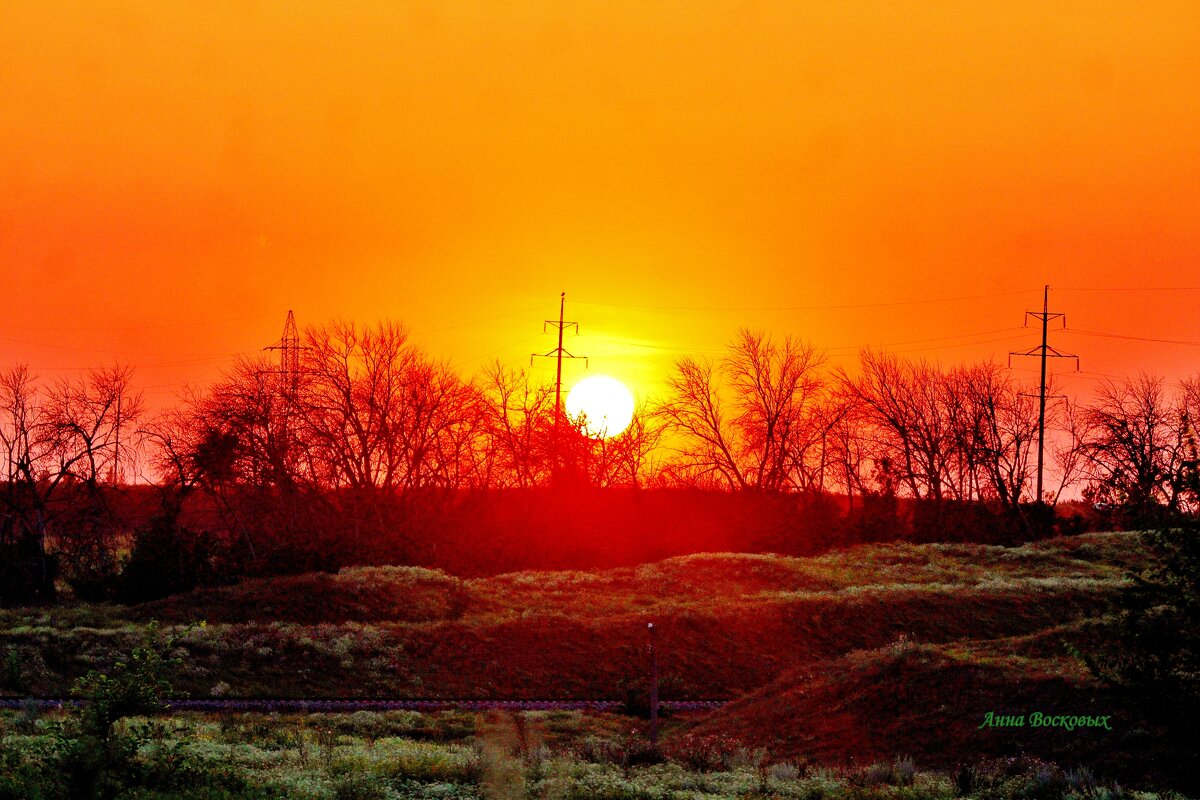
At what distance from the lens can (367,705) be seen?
2977 cm

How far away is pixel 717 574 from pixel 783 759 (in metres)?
28.8

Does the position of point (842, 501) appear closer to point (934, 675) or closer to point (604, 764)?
point (934, 675)

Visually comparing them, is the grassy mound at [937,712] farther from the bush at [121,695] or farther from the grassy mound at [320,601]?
the grassy mound at [320,601]

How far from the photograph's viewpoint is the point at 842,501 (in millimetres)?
69875

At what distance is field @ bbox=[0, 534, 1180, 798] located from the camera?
18.8m

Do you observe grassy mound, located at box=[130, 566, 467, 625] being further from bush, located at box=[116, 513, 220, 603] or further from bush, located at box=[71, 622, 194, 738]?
bush, located at box=[71, 622, 194, 738]

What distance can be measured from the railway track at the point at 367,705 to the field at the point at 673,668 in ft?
4.01

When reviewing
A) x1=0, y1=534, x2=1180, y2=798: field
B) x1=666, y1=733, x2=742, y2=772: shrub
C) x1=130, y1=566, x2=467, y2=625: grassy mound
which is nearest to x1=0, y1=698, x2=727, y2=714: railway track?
x1=0, y1=534, x2=1180, y2=798: field

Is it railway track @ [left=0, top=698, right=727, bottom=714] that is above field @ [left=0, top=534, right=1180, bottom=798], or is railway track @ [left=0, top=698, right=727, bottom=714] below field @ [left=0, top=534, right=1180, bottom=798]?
below

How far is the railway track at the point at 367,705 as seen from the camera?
28359mm

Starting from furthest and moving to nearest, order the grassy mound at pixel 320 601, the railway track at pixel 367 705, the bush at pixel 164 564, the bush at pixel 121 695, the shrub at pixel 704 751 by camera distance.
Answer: the bush at pixel 164 564 → the grassy mound at pixel 320 601 → the railway track at pixel 367 705 → the shrub at pixel 704 751 → the bush at pixel 121 695

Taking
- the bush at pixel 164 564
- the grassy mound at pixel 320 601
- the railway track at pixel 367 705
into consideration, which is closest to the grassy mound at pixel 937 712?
the railway track at pixel 367 705

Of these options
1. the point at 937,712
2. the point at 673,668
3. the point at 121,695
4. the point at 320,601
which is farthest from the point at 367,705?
the point at 121,695

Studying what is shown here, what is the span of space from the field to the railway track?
1221 mm
